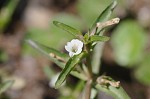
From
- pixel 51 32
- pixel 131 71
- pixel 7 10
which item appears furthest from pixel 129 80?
pixel 7 10

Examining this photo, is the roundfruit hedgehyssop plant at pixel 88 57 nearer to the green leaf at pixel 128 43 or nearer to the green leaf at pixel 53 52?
the green leaf at pixel 53 52

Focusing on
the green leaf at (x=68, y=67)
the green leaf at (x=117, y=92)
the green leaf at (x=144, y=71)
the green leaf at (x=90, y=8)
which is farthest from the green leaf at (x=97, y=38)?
the green leaf at (x=90, y=8)

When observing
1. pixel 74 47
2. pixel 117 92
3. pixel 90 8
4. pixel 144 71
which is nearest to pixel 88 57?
pixel 74 47

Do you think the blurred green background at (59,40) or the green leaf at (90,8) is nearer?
the blurred green background at (59,40)

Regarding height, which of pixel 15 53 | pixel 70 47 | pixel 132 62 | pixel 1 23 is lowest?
pixel 15 53

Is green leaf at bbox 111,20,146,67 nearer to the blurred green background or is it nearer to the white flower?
the blurred green background

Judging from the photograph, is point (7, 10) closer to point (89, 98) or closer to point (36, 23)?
point (36, 23)

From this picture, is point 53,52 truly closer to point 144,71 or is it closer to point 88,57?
point 88,57
